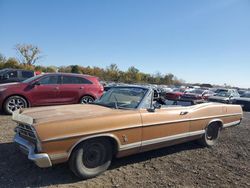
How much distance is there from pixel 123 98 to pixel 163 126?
0.99m

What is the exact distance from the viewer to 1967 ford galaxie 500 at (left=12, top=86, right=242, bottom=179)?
11.4 ft

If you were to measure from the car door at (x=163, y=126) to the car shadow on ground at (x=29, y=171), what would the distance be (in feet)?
1.86

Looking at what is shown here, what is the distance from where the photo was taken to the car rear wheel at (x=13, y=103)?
844cm

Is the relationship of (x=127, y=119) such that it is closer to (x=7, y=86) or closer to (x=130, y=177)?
(x=130, y=177)

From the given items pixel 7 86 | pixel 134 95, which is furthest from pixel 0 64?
pixel 134 95

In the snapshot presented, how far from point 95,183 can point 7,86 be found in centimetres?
616

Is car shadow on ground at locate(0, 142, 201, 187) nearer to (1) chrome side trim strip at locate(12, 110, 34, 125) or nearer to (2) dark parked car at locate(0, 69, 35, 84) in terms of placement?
(1) chrome side trim strip at locate(12, 110, 34, 125)

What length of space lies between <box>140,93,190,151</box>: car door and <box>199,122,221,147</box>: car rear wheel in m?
0.94

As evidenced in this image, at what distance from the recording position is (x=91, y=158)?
3.98 metres

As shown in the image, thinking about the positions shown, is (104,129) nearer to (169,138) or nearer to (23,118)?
(23,118)

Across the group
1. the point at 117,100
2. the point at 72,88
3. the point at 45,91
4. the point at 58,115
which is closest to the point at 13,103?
the point at 45,91

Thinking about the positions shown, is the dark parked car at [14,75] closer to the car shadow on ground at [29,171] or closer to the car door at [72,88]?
the car door at [72,88]

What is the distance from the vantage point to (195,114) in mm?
5504

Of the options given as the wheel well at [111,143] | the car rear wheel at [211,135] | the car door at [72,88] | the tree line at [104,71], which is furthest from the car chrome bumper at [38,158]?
the tree line at [104,71]
